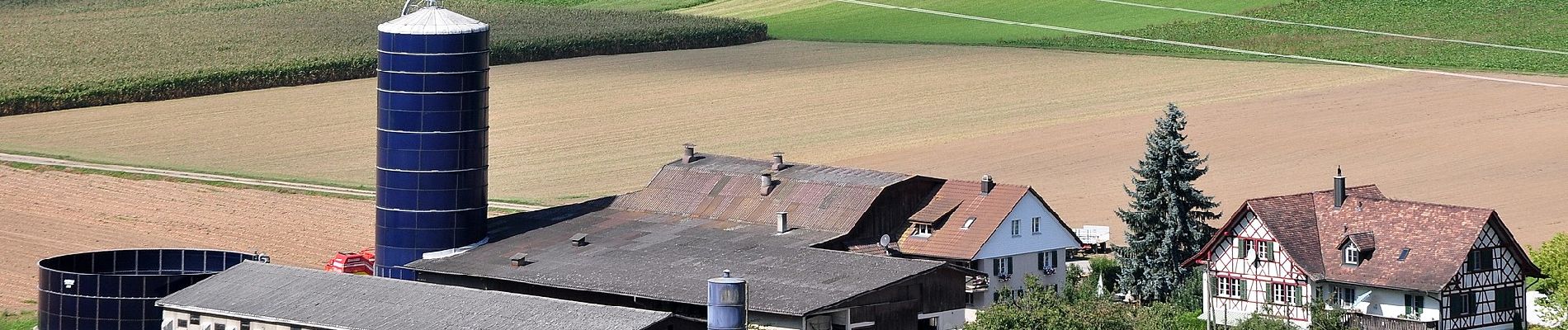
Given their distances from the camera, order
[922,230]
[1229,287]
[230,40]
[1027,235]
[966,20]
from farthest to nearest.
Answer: [966,20]
[230,40]
[1027,235]
[922,230]
[1229,287]

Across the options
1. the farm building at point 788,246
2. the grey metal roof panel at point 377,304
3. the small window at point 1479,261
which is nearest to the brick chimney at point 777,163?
the farm building at point 788,246

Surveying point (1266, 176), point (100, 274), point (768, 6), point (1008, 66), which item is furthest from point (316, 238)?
point (768, 6)

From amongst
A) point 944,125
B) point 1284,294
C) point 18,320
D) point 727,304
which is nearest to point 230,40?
point 944,125

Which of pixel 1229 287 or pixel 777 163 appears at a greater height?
pixel 777 163

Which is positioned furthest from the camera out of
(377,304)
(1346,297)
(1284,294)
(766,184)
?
(766,184)

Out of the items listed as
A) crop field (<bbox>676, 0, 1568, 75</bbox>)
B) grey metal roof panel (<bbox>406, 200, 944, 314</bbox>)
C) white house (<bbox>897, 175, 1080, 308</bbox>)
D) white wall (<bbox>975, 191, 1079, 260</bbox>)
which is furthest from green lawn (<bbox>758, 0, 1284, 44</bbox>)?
grey metal roof panel (<bbox>406, 200, 944, 314</bbox>)

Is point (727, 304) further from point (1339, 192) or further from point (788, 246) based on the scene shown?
point (1339, 192)
